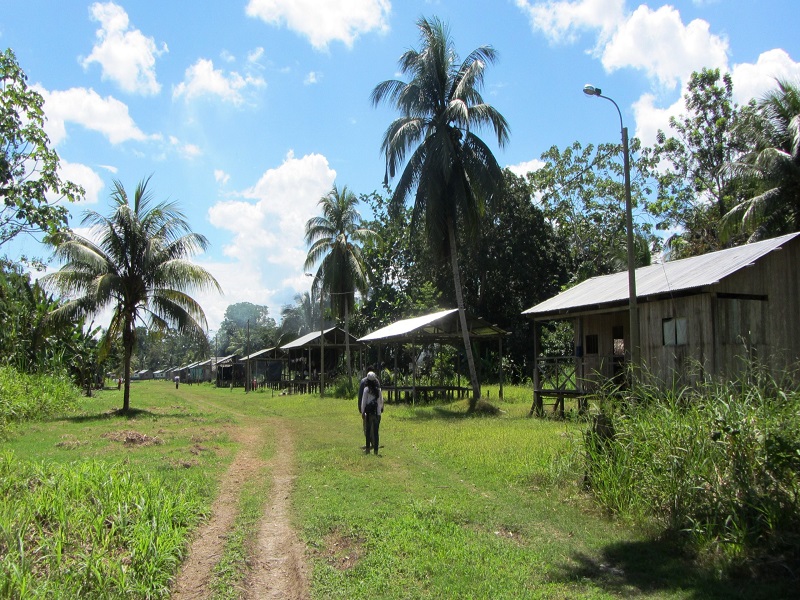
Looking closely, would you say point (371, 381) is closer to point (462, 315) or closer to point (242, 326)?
point (462, 315)

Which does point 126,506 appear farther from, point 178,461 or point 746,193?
point 746,193

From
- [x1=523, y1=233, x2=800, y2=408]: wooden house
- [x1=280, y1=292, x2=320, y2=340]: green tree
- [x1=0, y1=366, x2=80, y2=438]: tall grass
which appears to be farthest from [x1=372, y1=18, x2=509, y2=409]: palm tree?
[x1=280, y1=292, x2=320, y2=340]: green tree

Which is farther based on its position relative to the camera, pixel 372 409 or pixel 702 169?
pixel 702 169

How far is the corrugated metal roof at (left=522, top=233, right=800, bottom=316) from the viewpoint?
13.9m

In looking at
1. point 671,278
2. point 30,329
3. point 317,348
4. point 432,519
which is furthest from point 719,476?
point 317,348

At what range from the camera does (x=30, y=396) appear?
18688 millimetres

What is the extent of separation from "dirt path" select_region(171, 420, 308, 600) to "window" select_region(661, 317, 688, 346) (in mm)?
9567

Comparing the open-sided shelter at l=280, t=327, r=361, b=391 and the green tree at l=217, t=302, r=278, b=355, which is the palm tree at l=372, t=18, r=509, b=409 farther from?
the green tree at l=217, t=302, r=278, b=355

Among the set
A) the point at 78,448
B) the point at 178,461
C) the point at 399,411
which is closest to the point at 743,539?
the point at 178,461

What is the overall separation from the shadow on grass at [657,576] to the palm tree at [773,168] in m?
20.4

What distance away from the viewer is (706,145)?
102 ft

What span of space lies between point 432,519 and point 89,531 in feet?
12.0

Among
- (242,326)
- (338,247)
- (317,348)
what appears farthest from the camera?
(242,326)

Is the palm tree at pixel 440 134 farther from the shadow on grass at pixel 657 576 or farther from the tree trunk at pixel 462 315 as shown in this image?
the shadow on grass at pixel 657 576
